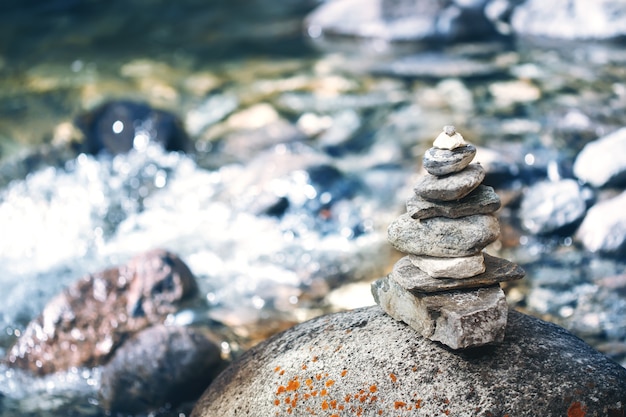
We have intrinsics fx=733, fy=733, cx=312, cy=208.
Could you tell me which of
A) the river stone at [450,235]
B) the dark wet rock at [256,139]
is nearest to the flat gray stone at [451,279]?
the river stone at [450,235]

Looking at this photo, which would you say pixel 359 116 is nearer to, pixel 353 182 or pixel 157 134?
pixel 353 182

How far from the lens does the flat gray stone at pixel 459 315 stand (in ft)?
13.3

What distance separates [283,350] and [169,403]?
5.25 ft

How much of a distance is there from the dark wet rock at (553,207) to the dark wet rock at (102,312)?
13.4ft

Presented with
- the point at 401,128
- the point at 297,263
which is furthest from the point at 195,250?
the point at 401,128

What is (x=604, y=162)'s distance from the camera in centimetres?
909

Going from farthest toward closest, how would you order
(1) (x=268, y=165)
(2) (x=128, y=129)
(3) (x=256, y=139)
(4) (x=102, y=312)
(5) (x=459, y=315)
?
(2) (x=128, y=129) < (3) (x=256, y=139) < (1) (x=268, y=165) < (4) (x=102, y=312) < (5) (x=459, y=315)

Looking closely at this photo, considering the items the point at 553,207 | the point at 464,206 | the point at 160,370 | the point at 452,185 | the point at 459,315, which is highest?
the point at 452,185

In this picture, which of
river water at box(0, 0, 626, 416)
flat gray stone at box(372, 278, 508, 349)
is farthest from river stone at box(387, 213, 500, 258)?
river water at box(0, 0, 626, 416)

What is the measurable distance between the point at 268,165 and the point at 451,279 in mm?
6303

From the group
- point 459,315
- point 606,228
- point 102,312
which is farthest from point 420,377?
point 606,228

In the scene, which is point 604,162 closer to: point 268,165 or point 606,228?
point 606,228

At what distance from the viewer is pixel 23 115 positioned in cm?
1223

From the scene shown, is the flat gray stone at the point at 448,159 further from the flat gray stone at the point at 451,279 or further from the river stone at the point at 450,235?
the flat gray stone at the point at 451,279
